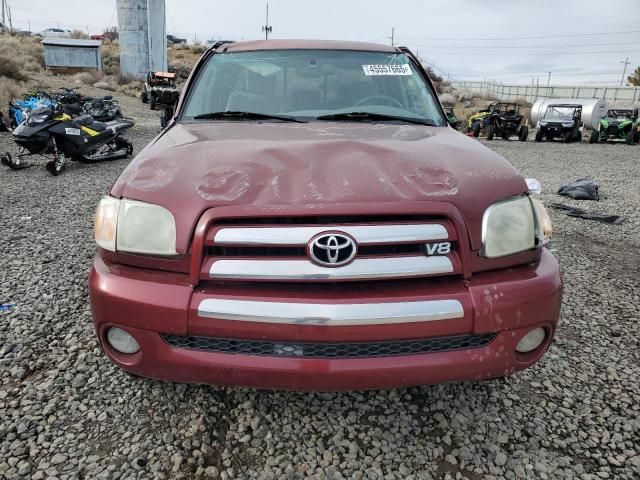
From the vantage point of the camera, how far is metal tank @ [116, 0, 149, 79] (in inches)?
1148

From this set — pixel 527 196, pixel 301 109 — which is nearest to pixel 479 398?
pixel 527 196

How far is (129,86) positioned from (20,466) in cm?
2822

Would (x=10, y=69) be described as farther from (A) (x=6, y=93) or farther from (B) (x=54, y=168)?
(B) (x=54, y=168)

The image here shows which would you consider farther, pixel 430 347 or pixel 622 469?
pixel 622 469

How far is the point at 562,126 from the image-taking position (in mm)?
20297

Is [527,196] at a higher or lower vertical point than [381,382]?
higher

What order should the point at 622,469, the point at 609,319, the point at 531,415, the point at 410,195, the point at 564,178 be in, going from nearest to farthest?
the point at 410,195 < the point at 622,469 < the point at 531,415 < the point at 609,319 < the point at 564,178

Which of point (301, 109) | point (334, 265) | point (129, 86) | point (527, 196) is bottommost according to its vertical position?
point (129, 86)

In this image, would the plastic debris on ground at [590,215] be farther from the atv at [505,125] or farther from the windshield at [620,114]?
the windshield at [620,114]

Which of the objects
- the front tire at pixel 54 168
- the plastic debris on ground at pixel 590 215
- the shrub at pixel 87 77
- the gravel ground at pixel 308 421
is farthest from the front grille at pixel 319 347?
the shrub at pixel 87 77

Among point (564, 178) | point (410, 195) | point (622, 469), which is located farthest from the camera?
point (564, 178)

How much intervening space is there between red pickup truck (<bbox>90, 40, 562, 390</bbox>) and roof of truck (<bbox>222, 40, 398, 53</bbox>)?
157 cm

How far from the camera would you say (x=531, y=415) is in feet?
7.13

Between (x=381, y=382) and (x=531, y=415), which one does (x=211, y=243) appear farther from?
(x=531, y=415)
